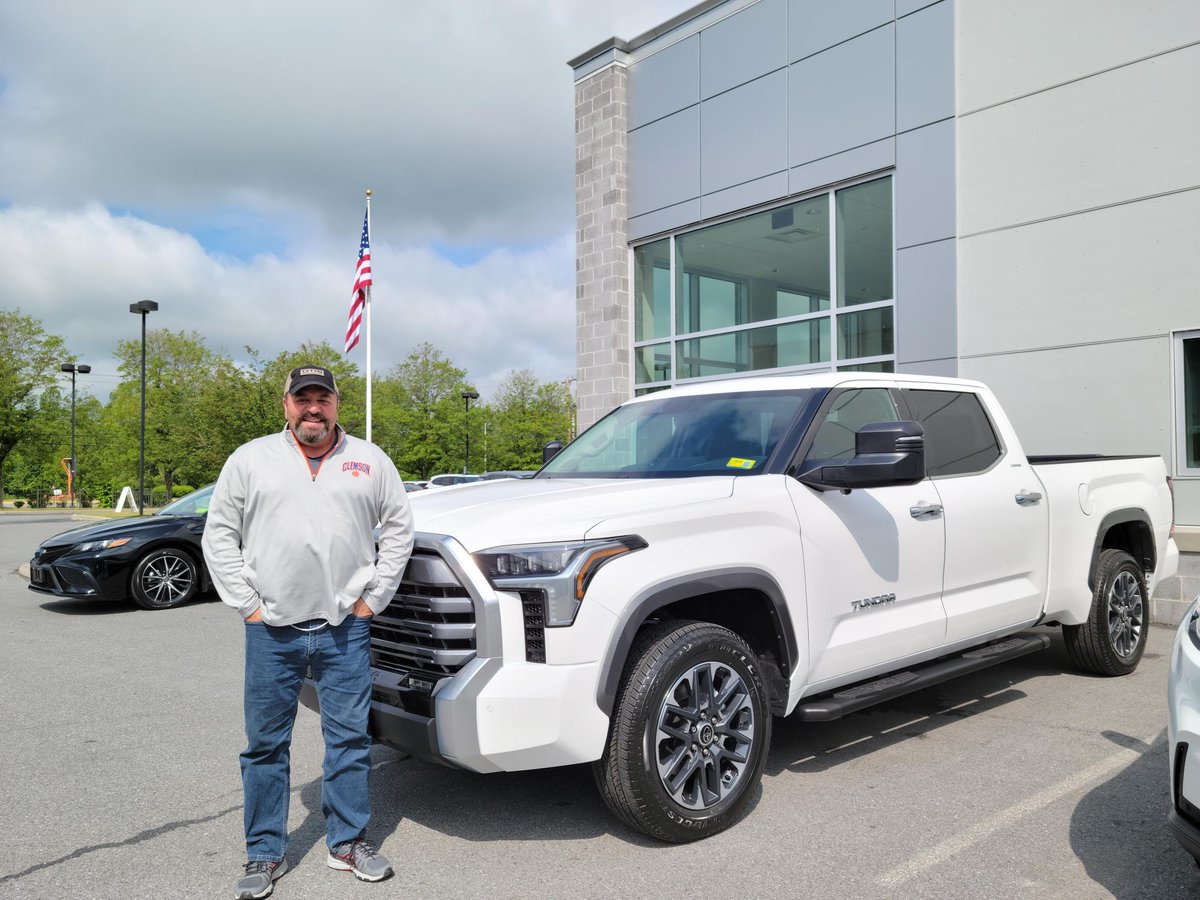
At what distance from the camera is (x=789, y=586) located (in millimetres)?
4191

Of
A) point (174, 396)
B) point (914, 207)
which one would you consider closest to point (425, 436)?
point (174, 396)

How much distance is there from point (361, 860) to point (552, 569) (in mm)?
1289

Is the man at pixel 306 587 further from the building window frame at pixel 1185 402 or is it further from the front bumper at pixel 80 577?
the building window frame at pixel 1185 402

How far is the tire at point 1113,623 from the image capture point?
20.7ft

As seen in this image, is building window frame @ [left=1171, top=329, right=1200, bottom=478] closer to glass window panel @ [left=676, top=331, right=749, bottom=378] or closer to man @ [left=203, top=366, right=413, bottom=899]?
glass window panel @ [left=676, top=331, right=749, bottom=378]

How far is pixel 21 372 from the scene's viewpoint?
44.8 metres

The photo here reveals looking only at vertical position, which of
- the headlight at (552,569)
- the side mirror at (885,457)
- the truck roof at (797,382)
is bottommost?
the headlight at (552,569)

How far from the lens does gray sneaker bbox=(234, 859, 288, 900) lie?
3439mm

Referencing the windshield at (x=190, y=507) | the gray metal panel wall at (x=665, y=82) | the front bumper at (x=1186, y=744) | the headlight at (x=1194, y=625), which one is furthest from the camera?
the gray metal panel wall at (x=665, y=82)

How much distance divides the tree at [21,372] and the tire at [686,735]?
4677cm

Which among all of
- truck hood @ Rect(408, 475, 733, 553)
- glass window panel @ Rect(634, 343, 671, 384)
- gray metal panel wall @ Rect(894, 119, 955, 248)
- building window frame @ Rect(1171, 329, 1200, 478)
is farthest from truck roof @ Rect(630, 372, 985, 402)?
glass window panel @ Rect(634, 343, 671, 384)

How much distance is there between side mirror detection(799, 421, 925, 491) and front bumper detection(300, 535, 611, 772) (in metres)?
1.37

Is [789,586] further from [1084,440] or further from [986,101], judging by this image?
[986,101]

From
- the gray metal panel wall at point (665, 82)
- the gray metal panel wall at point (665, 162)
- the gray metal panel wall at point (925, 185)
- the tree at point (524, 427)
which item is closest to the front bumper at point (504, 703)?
the gray metal panel wall at point (925, 185)
